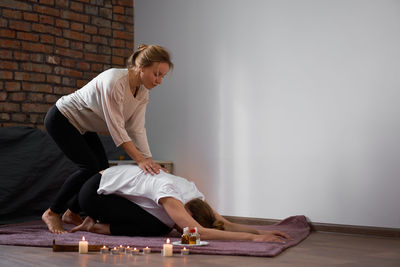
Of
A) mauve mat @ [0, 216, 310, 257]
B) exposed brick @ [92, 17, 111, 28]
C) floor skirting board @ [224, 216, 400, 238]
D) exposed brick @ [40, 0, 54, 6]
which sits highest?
exposed brick @ [40, 0, 54, 6]

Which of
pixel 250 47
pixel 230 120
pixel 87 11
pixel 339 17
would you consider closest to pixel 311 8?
pixel 339 17

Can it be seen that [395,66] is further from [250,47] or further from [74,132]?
[74,132]

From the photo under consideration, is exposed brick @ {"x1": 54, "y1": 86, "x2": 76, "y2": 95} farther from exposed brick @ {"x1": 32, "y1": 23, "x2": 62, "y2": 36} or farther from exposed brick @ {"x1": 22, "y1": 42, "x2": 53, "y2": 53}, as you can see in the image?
exposed brick @ {"x1": 32, "y1": 23, "x2": 62, "y2": 36}

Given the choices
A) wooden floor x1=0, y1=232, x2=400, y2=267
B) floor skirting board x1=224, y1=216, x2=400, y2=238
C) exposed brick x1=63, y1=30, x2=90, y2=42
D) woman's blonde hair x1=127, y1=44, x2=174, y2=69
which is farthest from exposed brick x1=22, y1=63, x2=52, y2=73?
floor skirting board x1=224, y1=216, x2=400, y2=238

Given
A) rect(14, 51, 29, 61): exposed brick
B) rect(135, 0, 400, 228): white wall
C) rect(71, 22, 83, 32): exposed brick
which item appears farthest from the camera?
rect(71, 22, 83, 32): exposed brick

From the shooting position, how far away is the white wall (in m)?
3.38

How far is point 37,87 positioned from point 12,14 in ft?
2.02

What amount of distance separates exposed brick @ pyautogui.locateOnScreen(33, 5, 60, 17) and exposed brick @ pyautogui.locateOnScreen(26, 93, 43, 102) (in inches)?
27.5

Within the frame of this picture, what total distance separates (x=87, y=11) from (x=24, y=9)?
602 millimetres

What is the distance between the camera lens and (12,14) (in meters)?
4.39

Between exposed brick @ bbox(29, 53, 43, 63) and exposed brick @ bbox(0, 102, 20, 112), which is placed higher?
exposed brick @ bbox(29, 53, 43, 63)

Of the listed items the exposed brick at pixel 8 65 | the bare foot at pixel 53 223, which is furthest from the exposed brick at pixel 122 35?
the bare foot at pixel 53 223

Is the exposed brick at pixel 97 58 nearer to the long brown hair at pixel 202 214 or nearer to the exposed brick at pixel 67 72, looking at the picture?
the exposed brick at pixel 67 72

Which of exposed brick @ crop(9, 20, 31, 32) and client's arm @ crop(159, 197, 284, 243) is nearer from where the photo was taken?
client's arm @ crop(159, 197, 284, 243)
